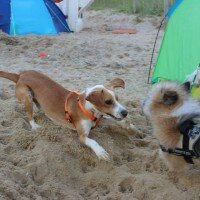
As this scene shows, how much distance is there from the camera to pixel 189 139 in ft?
9.72

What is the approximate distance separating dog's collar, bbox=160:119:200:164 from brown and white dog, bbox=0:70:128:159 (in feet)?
2.69

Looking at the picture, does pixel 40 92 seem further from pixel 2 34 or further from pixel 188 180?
pixel 2 34

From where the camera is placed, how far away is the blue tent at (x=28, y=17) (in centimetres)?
889

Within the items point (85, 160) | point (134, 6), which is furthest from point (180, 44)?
point (134, 6)

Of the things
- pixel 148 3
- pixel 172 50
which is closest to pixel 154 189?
pixel 172 50

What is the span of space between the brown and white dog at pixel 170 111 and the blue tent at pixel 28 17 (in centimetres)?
626

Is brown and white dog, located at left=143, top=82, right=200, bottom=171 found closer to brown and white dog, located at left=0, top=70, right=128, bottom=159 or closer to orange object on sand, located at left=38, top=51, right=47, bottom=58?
brown and white dog, located at left=0, top=70, right=128, bottom=159

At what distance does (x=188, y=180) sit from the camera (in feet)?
10.9

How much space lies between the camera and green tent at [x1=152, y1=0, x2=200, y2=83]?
5.16m

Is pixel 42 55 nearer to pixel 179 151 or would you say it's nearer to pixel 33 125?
pixel 33 125

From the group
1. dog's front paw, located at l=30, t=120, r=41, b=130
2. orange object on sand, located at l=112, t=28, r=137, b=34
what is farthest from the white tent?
dog's front paw, located at l=30, t=120, r=41, b=130

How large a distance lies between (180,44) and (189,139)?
276 centimetres

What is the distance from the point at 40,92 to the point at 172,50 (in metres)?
2.13

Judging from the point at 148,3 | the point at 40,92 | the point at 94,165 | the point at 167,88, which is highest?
the point at 167,88
